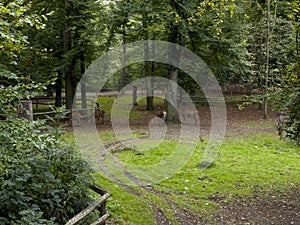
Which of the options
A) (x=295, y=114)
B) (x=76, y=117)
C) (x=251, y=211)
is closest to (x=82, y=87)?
(x=76, y=117)

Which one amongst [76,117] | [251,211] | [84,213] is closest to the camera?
[84,213]

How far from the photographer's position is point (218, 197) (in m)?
6.32

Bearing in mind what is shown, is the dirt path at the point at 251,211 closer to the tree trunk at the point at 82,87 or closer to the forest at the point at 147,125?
the forest at the point at 147,125

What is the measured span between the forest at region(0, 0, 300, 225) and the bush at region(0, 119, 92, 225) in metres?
0.01

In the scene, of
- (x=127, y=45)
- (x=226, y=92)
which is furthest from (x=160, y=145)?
(x=226, y=92)

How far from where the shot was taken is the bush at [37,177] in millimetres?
3164

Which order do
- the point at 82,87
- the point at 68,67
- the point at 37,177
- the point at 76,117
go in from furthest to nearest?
the point at 82,87 < the point at 68,67 < the point at 76,117 < the point at 37,177

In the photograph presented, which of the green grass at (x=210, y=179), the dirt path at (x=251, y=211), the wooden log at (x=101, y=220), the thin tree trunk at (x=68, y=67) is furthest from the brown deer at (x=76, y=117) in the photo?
the wooden log at (x=101, y=220)

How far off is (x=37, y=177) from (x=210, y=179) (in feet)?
14.1

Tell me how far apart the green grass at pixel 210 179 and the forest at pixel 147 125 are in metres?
0.03

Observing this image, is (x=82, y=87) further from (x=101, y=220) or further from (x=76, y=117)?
(x=101, y=220)

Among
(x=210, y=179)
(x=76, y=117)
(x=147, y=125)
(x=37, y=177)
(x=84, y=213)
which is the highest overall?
(x=76, y=117)

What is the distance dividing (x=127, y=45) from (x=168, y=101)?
14.9ft

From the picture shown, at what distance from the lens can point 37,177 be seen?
159 inches
